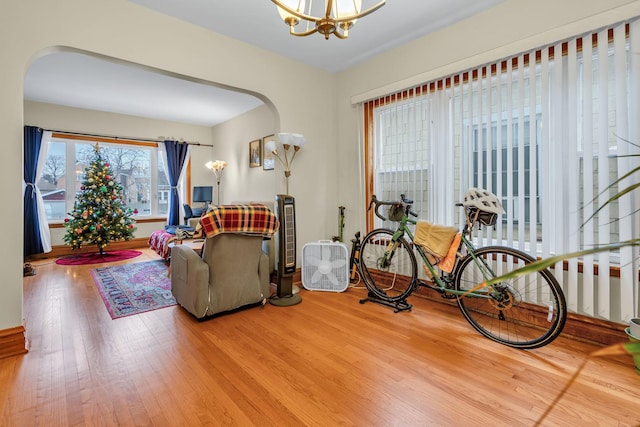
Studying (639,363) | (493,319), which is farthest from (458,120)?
(639,363)

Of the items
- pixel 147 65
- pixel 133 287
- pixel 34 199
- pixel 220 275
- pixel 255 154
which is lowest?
pixel 133 287

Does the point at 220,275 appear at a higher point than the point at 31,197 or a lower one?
lower

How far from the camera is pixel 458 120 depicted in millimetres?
3072

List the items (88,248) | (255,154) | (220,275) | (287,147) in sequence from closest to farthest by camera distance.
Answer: (220,275) → (287,147) → (88,248) → (255,154)

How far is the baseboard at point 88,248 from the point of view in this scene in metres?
5.47

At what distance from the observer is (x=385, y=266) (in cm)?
328

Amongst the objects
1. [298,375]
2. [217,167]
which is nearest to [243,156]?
[217,167]

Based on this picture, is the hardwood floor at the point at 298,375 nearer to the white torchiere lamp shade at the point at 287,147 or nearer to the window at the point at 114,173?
the white torchiere lamp shade at the point at 287,147

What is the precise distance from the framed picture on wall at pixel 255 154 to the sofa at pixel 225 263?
3.16 metres

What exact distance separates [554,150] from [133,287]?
4.41m

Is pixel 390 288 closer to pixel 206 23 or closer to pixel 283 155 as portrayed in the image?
pixel 283 155

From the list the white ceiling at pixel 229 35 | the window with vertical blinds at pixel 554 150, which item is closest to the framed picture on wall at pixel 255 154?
the white ceiling at pixel 229 35

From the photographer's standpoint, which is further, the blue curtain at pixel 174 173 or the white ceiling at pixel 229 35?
the blue curtain at pixel 174 173

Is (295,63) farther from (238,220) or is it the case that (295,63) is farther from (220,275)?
(220,275)
